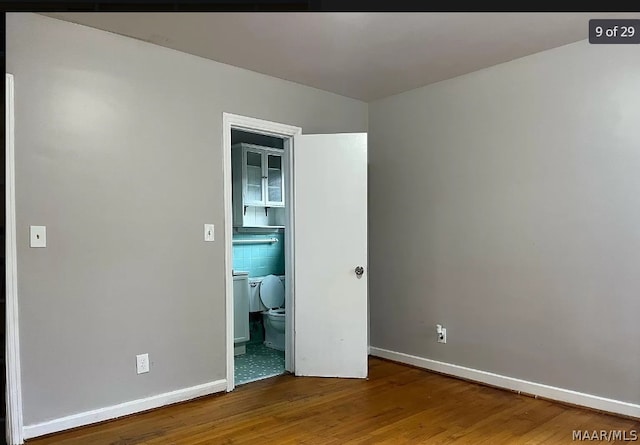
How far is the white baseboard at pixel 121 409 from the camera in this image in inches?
97.9

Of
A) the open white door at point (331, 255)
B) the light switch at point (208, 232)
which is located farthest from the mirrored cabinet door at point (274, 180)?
the light switch at point (208, 232)

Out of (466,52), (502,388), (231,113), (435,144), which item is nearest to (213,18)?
(231,113)

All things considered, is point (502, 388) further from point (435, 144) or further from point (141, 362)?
point (141, 362)

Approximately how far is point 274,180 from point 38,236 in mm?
2908

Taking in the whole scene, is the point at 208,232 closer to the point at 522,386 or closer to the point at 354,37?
the point at 354,37

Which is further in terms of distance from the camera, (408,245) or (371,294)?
(371,294)

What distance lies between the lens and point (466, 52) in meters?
3.11

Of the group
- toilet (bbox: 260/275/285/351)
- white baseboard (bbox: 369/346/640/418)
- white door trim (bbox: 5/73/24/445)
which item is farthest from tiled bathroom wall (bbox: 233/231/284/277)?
white door trim (bbox: 5/73/24/445)

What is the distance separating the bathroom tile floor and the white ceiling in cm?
238

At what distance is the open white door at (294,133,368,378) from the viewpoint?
3.59 meters

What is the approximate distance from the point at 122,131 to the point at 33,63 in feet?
1.85

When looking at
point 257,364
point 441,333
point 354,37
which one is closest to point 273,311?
point 257,364

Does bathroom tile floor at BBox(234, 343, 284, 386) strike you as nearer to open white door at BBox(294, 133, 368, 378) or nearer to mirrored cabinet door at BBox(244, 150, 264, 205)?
open white door at BBox(294, 133, 368, 378)

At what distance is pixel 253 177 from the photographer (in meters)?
4.93
